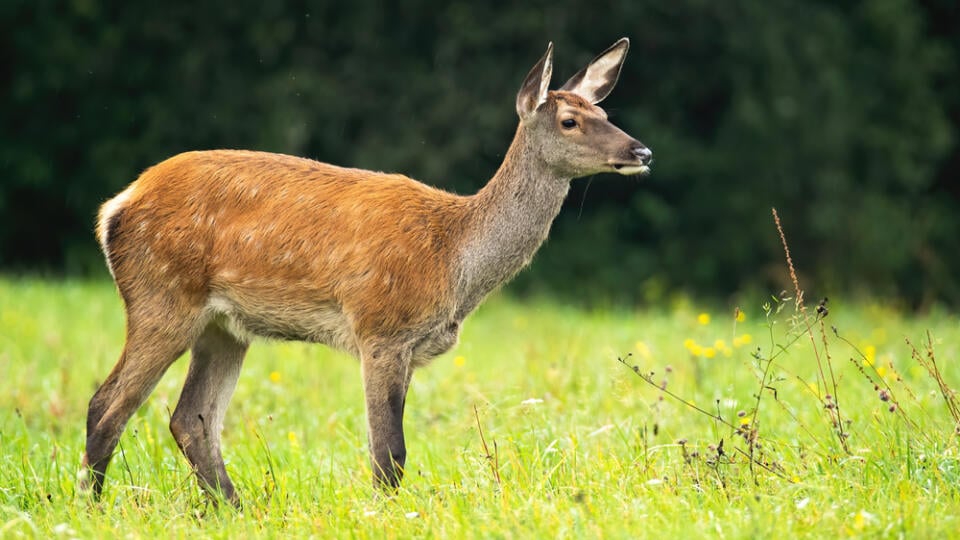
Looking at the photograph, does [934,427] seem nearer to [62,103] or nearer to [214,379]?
[214,379]

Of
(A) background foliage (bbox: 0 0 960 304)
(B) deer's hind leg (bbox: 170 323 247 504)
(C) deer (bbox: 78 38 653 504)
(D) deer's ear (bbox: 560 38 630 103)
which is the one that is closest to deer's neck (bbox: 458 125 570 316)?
(C) deer (bbox: 78 38 653 504)

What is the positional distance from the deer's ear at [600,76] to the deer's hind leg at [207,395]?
2.05 metres

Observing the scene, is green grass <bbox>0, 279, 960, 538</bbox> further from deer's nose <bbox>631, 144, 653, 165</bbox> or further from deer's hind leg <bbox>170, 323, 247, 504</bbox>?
deer's nose <bbox>631, 144, 653, 165</bbox>

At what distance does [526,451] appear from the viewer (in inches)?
225

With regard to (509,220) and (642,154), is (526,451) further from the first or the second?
(642,154)

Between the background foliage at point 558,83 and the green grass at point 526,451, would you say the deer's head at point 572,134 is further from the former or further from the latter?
the background foliage at point 558,83

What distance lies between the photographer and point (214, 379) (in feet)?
19.8

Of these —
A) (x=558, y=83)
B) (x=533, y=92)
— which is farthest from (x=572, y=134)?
(x=558, y=83)

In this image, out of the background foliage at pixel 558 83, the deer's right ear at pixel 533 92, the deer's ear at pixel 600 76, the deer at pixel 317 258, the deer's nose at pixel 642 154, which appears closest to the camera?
the deer at pixel 317 258

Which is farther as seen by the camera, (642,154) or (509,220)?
(509,220)

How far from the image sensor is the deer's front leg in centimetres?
542

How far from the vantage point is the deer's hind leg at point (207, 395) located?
5820 millimetres

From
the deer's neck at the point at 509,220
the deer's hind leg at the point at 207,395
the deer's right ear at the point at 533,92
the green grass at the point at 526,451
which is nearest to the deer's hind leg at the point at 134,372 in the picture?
the green grass at the point at 526,451

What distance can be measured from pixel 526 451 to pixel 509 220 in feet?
3.39
